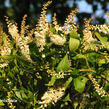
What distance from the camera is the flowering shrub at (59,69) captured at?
89cm

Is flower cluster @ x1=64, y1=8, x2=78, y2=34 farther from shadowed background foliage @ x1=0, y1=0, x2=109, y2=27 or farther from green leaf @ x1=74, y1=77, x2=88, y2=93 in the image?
shadowed background foliage @ x1=0, y1=0, x2=109, y2=27

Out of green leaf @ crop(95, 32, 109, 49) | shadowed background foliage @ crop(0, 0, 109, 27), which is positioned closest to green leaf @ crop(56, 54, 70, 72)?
green leaf @ crop(95, 32, 109, 49)

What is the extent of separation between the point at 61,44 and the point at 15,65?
0.89 ft

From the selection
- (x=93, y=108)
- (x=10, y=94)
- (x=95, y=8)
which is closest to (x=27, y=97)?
(x=10, y=94)

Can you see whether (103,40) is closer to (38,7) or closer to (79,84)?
(79,84)

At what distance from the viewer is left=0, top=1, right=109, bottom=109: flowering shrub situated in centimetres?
89

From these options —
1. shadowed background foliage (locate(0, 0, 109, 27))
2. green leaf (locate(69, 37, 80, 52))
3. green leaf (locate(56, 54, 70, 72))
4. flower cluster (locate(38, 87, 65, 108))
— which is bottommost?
flower cluster (locate(38, 87, 65, 108))

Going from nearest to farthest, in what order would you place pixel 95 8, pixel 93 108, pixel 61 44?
pixel 61 44 → pixel 93 108 → pixel 95 8

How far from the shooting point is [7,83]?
1072 millimetres

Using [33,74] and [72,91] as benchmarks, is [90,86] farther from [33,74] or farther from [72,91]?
[33,74]

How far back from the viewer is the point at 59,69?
0.88m

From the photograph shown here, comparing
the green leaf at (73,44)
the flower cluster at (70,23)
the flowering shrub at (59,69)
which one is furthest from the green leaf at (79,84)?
the flower cluster at (70,23)

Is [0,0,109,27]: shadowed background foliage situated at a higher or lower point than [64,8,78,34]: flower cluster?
higher

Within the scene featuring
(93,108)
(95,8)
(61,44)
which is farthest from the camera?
(95,8)
